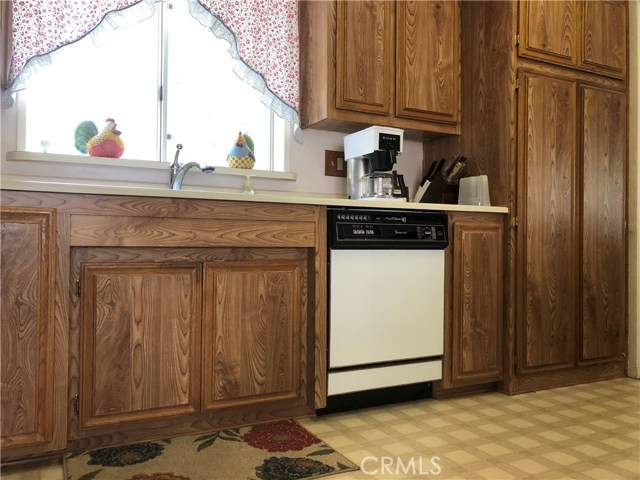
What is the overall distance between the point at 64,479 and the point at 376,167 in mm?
1870

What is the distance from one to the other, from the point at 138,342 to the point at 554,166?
226 cm

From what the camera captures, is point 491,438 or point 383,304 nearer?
point 491,438

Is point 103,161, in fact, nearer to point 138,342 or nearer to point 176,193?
point 176,193

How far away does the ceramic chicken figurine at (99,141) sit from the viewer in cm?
236

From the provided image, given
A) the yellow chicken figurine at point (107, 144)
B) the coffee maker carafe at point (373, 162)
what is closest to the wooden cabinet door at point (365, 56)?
the coffee maker carafe at point (373, 162)

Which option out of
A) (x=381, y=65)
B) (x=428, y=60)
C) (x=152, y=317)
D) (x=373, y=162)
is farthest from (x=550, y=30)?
(x=152, y=317)

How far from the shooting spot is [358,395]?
7.63ft

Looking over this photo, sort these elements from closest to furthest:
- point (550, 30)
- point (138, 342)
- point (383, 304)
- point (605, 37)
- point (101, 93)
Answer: point (138, 342) < point (383, 304) < point (101, 93) < point (550, 30) < point (605, 37)


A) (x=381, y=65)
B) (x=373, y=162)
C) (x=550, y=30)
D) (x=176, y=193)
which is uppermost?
(x=550, y=30)

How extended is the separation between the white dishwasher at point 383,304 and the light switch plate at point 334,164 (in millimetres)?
658

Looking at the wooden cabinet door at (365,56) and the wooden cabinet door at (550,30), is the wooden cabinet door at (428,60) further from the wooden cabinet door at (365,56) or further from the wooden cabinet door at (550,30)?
the wooden cabinet door at (550,30)

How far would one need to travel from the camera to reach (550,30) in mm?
2758

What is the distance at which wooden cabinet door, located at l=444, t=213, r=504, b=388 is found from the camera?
8.28 ft

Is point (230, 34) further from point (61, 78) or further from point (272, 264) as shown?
point (272, 264)
